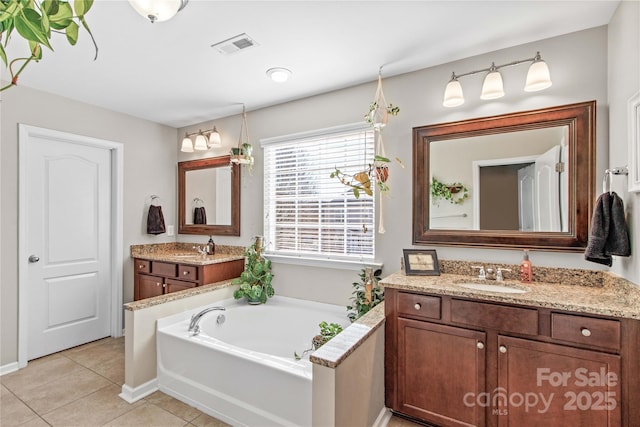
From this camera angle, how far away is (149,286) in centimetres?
345

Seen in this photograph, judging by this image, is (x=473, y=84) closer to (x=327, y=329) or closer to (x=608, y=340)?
(x=608, y=340)

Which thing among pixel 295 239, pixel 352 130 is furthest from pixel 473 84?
pixel 295 239

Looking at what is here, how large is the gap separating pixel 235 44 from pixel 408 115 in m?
1.40

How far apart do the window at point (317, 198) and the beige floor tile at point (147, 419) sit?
159cm

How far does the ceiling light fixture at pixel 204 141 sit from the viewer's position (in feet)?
11.8

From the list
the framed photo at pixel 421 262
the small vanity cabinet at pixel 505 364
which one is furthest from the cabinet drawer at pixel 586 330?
the framed photo at pixel 421 262

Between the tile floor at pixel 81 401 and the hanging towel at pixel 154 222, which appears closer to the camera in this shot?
the tile floor at pixel 81 401

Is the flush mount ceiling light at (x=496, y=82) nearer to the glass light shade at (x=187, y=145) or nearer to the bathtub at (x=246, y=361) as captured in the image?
the bathtub at (x=246, y=361)

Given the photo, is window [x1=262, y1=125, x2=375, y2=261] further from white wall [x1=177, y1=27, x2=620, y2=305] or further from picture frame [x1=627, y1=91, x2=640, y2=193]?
picture frame [x1=627, y1=91, x2=640, y2=193]

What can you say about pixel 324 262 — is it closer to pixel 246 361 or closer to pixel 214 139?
pixel 246 361

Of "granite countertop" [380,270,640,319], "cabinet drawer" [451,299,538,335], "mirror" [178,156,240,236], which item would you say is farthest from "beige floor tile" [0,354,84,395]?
"cabinet drawer" [451,299,538,335]

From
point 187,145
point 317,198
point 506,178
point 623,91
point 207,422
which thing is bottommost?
point 207,422

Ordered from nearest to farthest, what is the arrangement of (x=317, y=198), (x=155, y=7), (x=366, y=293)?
(x=155, y=7) → (x=366, y=293) → (x=317, y=198)

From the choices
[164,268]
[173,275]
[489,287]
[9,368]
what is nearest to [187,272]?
[173,275]
